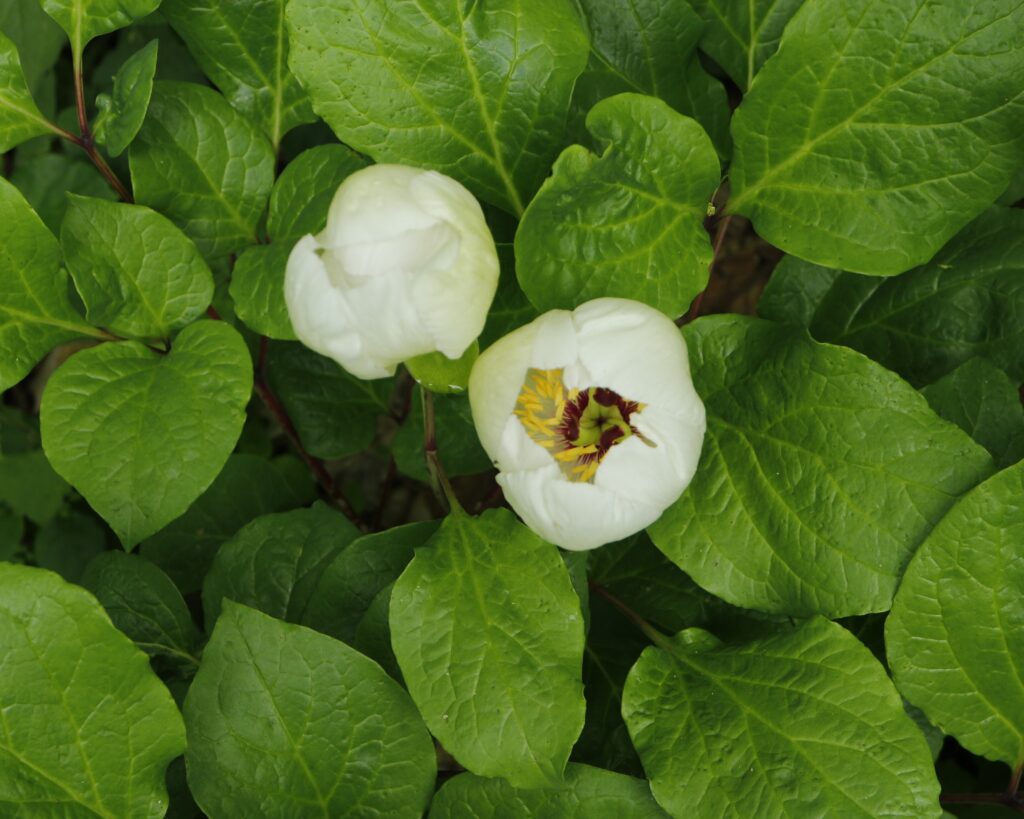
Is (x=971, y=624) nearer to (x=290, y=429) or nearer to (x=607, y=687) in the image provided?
(x=607, y=687)

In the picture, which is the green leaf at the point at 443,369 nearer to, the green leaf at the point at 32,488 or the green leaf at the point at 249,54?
the green leaf at the point at 249,54

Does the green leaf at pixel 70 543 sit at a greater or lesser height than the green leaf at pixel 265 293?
lesser

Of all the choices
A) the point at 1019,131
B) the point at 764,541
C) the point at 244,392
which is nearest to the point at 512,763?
the point at 764,541

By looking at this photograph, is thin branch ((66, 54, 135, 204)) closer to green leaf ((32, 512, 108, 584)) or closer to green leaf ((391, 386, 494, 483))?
green leaf ((391, 386, 494, 483))

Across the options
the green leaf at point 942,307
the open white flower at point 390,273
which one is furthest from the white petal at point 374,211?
the green leaf at point 942,307

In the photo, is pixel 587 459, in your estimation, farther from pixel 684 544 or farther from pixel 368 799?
pixel 368 799

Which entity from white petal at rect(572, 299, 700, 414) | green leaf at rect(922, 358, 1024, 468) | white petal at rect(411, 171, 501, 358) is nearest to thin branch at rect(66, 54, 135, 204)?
white petal at rect(411, 171, 501, 358)
